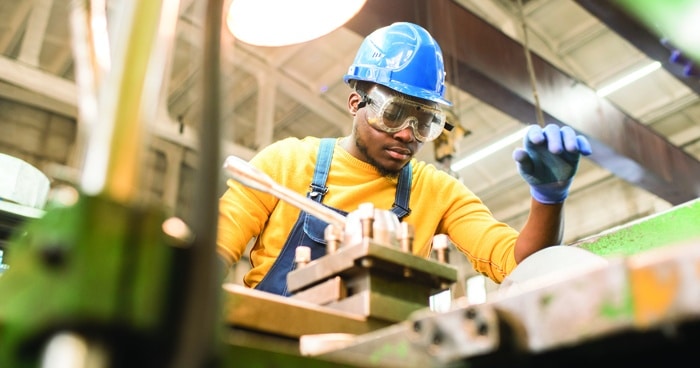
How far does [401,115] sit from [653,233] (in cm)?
84

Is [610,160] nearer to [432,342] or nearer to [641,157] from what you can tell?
[641,157]

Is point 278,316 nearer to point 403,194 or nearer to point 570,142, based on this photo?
point 570,142

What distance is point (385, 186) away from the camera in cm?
212

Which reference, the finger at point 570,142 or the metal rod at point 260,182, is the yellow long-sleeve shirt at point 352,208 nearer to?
the finger at point 570,142

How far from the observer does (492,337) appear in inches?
22.2

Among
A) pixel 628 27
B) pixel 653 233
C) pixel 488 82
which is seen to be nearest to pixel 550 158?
pixel 653 233

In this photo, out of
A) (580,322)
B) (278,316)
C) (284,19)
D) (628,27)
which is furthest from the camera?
(628,27)

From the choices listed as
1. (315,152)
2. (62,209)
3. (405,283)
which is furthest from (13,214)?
(62,209)

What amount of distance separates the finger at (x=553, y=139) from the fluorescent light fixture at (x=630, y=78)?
14.4 ft

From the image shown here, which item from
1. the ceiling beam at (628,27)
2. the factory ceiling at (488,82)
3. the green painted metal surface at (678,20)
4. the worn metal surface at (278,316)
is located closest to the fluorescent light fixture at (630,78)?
the factory ceiling at (488,82)

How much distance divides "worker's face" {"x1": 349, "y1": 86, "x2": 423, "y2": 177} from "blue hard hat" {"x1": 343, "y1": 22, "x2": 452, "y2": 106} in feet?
0.42

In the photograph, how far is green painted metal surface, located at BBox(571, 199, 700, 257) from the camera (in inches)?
67.1

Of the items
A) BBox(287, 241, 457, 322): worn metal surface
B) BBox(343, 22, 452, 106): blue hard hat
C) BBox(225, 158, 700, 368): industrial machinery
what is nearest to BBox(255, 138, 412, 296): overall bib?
BBox(343, 22, 452, 106): blue hard hat

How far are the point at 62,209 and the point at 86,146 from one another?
0.17 ft
